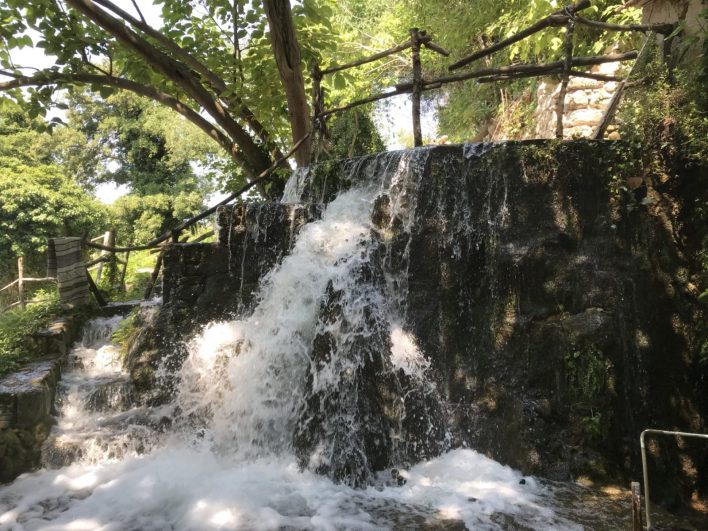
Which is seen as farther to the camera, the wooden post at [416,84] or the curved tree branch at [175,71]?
the curved tree branch at [175,71]

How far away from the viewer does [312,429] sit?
4.62 metres

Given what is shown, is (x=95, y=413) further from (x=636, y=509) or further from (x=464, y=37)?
(x=464, y=37)

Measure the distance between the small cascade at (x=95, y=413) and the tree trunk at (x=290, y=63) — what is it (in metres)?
4.27

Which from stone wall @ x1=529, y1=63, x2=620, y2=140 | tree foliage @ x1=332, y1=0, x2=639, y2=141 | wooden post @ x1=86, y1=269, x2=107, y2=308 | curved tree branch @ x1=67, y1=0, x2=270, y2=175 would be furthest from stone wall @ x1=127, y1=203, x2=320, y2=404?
stone wall @ x1=529, y1=63, x2=620, y2=140

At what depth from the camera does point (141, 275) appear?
14914 millimetres

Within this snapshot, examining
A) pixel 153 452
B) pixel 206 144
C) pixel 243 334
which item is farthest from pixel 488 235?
pixel 206 144

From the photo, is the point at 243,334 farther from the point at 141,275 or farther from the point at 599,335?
the point at 141,275

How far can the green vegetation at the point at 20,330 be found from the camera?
19.5ft

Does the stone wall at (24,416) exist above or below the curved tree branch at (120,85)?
below

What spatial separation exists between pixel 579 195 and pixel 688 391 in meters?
2.04

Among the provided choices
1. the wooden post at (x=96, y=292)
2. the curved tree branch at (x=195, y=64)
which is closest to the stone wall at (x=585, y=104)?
the curved tree branch at (x=195, y=64)

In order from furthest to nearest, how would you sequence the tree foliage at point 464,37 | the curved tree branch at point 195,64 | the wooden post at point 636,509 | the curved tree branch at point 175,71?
the tree foliage at point 464,37, the curved tree branch at point 195,64, the curved tree branch at point 175,71, the wooden post at point 636,509

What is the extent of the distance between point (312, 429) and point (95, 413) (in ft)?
9.24

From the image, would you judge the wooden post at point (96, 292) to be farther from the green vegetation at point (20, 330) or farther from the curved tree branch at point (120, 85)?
the curved tree branch at point (120, 85)
